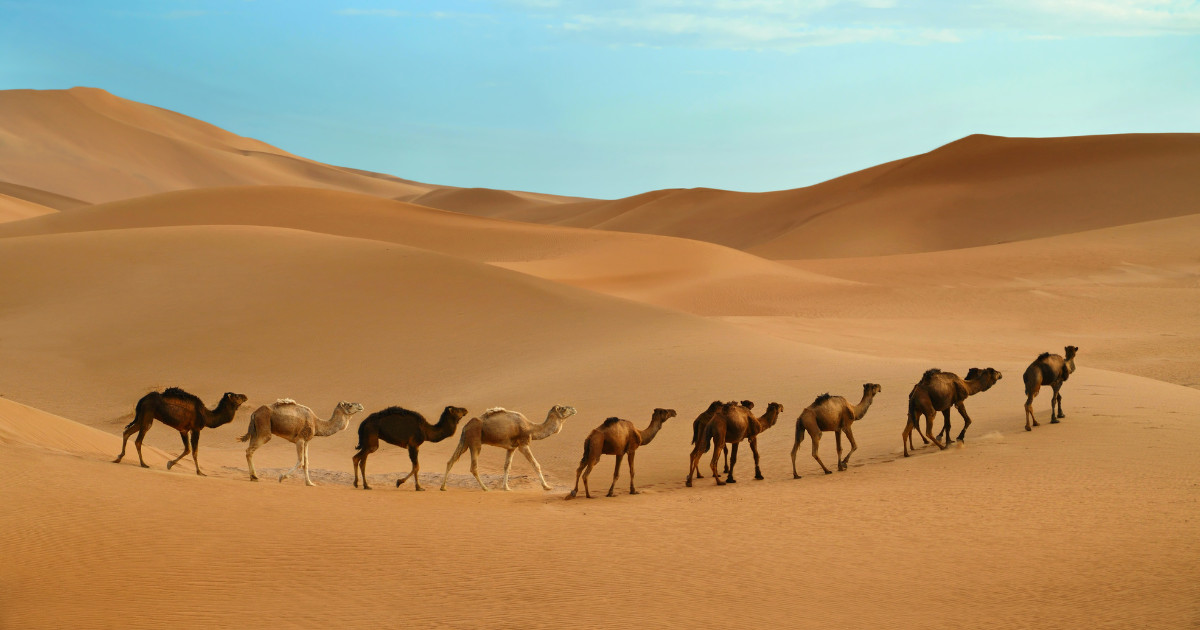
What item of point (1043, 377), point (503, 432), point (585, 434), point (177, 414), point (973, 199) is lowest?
point (585, 434)

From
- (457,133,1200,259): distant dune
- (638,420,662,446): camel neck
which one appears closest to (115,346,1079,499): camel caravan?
(638,420,662,446): camel neck

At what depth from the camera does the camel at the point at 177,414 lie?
1366 cm

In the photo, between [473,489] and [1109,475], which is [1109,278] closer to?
[1109,475]

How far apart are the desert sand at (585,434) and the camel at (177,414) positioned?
24.4 inches

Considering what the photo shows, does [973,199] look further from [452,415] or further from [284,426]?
[284,426]

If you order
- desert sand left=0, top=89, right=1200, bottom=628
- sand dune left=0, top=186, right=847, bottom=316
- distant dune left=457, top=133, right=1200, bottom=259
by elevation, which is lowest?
desert sand left=0, top=89, right=1200, bottom=628

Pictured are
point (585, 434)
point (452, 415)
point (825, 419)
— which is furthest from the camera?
point (585, 434)

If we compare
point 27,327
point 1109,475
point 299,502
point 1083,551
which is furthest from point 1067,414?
point 27,327

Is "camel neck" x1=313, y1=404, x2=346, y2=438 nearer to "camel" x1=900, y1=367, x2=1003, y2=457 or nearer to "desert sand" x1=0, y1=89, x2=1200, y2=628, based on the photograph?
"desert sand" x1=0, y1=89, x2=1200, y2=628

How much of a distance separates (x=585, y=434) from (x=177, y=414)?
8516mm

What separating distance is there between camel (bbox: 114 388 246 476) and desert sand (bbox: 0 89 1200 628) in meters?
0.62

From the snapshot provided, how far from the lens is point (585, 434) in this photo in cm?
2023

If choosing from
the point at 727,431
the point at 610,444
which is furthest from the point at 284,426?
the point at 727,431

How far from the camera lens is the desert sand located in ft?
29.2
